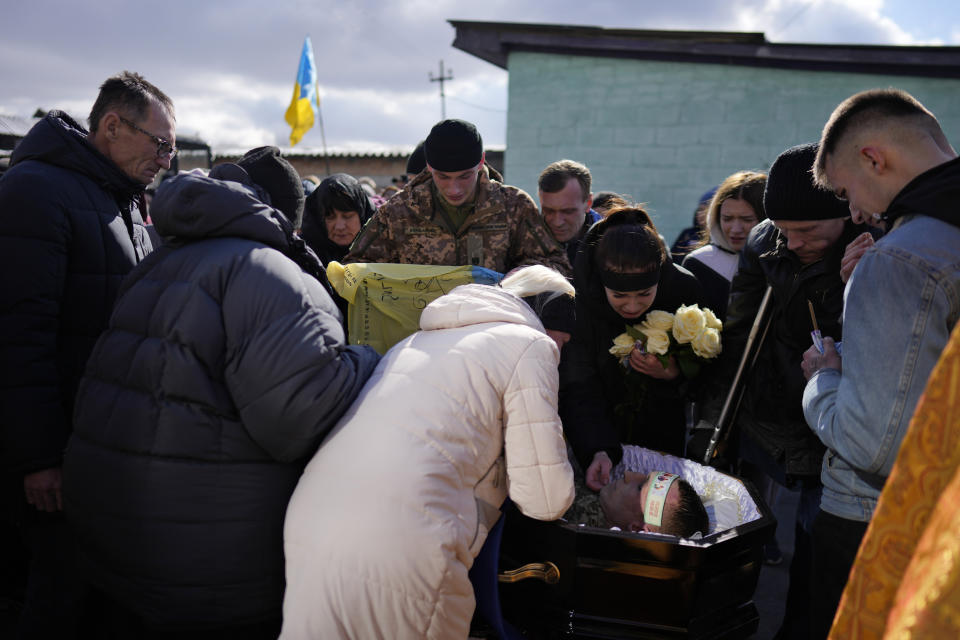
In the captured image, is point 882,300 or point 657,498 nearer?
point 882,300

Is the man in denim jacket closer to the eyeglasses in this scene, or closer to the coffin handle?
the coffin handle

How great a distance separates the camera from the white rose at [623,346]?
2.60m

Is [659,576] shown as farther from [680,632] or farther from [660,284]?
[660,284]

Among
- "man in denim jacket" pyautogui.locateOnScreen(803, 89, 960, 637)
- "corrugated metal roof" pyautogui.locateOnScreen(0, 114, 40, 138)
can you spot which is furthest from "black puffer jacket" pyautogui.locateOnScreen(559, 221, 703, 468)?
"corrugated metal roof" pyautogui.locateOnScreen(0, 114, 40, 138)

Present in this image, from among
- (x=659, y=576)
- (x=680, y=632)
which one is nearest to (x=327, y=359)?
(x=659, y=576)

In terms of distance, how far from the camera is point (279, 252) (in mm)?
1590

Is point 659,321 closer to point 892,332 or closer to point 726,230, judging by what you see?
point 726,230

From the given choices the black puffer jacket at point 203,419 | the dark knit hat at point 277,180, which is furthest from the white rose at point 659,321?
the dark knit hat at point 277,180

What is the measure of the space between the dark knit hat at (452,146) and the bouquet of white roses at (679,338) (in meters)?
1.10

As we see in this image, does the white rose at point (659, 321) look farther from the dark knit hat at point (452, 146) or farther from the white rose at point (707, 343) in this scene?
the dark knit hat at point (452, 146)

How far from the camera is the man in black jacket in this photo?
1863 mm

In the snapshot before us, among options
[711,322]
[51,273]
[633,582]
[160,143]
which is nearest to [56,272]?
[51,273]

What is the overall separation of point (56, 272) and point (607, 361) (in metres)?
2.04

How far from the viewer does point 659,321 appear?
100 inches
